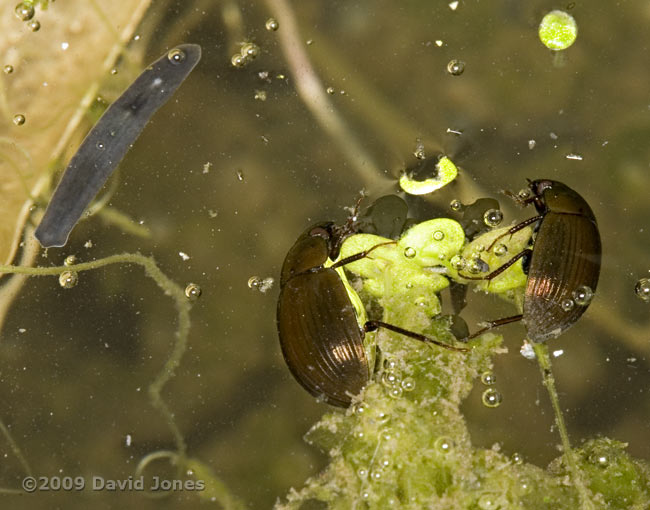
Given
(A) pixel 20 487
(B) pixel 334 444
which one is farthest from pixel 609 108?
(A) pixel 20 487

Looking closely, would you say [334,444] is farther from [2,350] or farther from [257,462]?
[2,350]

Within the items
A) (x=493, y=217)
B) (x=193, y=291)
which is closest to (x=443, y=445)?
(x=493, y=217)

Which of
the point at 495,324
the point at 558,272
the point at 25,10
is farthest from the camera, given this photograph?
the point at 25,10

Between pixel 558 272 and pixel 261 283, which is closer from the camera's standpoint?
pixel 558 272

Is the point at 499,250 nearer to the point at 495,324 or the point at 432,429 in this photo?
the point at 495,324

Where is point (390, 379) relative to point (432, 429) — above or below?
above

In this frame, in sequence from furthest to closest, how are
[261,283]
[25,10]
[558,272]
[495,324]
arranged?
[25,10], [261,283], [495,324], [558,272]

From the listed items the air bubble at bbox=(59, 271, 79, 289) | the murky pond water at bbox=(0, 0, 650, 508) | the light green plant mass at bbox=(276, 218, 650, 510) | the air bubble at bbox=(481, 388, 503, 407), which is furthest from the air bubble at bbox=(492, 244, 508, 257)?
the air bubble at bbox=(59, 271, 79, 289)
